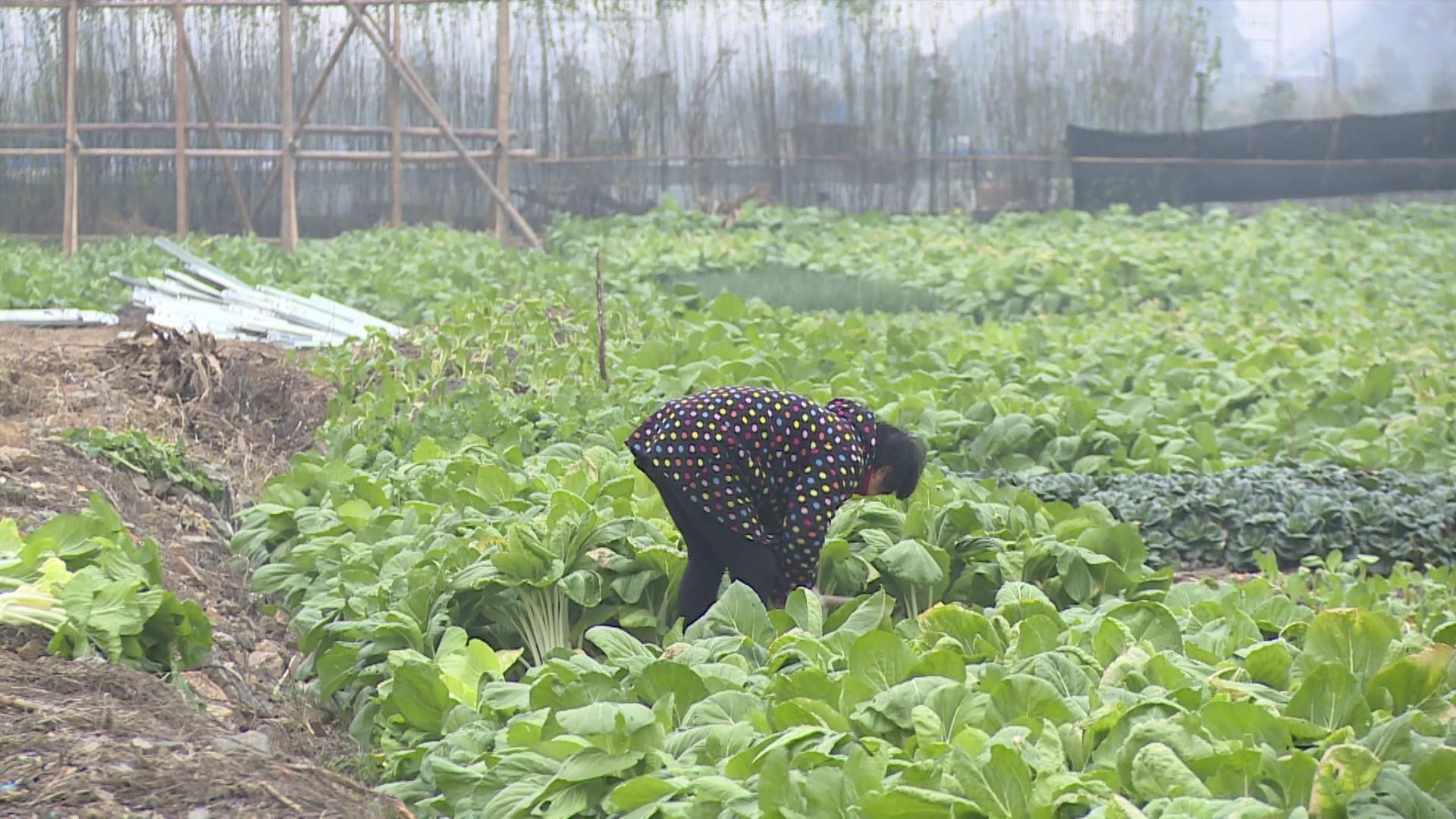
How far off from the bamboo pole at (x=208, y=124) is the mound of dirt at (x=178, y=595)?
627 cm

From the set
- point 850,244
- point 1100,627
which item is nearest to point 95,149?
A: point 850,244

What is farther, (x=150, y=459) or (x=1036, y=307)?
(x=1036, y=307)

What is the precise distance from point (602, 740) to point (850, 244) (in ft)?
42.4

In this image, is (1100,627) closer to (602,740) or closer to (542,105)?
(602,740)

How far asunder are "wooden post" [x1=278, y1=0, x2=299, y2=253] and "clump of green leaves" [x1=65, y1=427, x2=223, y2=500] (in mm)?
8089

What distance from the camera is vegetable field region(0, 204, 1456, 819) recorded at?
3.00 m

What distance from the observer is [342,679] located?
4.27 meters

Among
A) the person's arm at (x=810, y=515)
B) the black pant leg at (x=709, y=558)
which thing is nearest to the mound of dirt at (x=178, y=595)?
the black pant leg at (x=709, y=558)

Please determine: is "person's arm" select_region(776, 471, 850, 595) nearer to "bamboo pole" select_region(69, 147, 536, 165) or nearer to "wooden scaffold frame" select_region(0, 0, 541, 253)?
"wooden scaffold frame" select_region(0, 0, 541, 253)

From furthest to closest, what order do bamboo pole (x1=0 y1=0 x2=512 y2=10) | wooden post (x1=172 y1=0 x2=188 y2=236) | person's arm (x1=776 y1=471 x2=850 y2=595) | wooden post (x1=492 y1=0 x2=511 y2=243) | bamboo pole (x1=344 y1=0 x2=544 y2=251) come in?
1. wooden post (x1=172 y1=0 x2=188 y2=236)
2. wooden post (x1=492 y1=0 x2=511 y2=243)
3. bamboo pole (x1=0 y1=0 x2=512 y2=10)
4. bamboo pole (x1=344 y1=0 x2=544 y2=251)
5. person's arm (x1=776 y1=471 x2=850 y2=595)

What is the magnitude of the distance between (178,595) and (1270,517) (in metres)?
4.11

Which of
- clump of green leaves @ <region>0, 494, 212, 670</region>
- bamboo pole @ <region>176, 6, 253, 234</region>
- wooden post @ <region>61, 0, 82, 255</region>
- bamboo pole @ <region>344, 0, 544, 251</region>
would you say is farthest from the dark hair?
bamboo pole @ <region>176, 6, 253, 234</region>

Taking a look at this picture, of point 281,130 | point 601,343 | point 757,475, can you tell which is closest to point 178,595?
point 757,475

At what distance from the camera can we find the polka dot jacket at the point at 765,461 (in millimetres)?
4375
